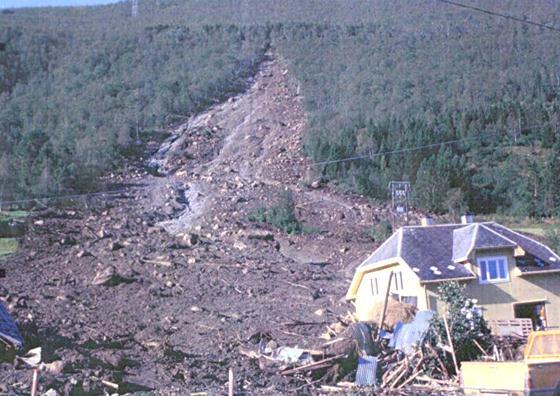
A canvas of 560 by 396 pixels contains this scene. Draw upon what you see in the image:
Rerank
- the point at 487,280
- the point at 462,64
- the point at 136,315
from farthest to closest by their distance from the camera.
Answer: the point at 462,64
the point at 136,315
the point at 487,280

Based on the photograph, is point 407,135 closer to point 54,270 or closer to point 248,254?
point 248,254

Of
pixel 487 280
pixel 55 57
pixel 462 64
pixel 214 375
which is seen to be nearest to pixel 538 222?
pixel 487 280

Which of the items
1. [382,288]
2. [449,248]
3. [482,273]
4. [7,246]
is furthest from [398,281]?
[7,246]

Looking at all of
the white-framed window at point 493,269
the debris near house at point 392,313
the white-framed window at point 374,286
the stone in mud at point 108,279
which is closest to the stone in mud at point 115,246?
the stone in mud at point 108,279

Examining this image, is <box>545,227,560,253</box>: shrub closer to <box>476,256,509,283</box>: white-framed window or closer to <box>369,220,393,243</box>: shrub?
<box>369,220,393,243</box>: shrub

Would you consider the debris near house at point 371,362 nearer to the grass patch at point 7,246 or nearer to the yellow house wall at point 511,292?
the yellow house wall at point 511,292

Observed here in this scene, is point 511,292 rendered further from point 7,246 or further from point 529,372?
point 7,246

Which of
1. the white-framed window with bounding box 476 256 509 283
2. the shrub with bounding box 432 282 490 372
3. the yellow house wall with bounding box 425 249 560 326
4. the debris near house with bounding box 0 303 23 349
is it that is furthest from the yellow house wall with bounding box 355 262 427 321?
the debris near house with bounding box 0 303 23 349
